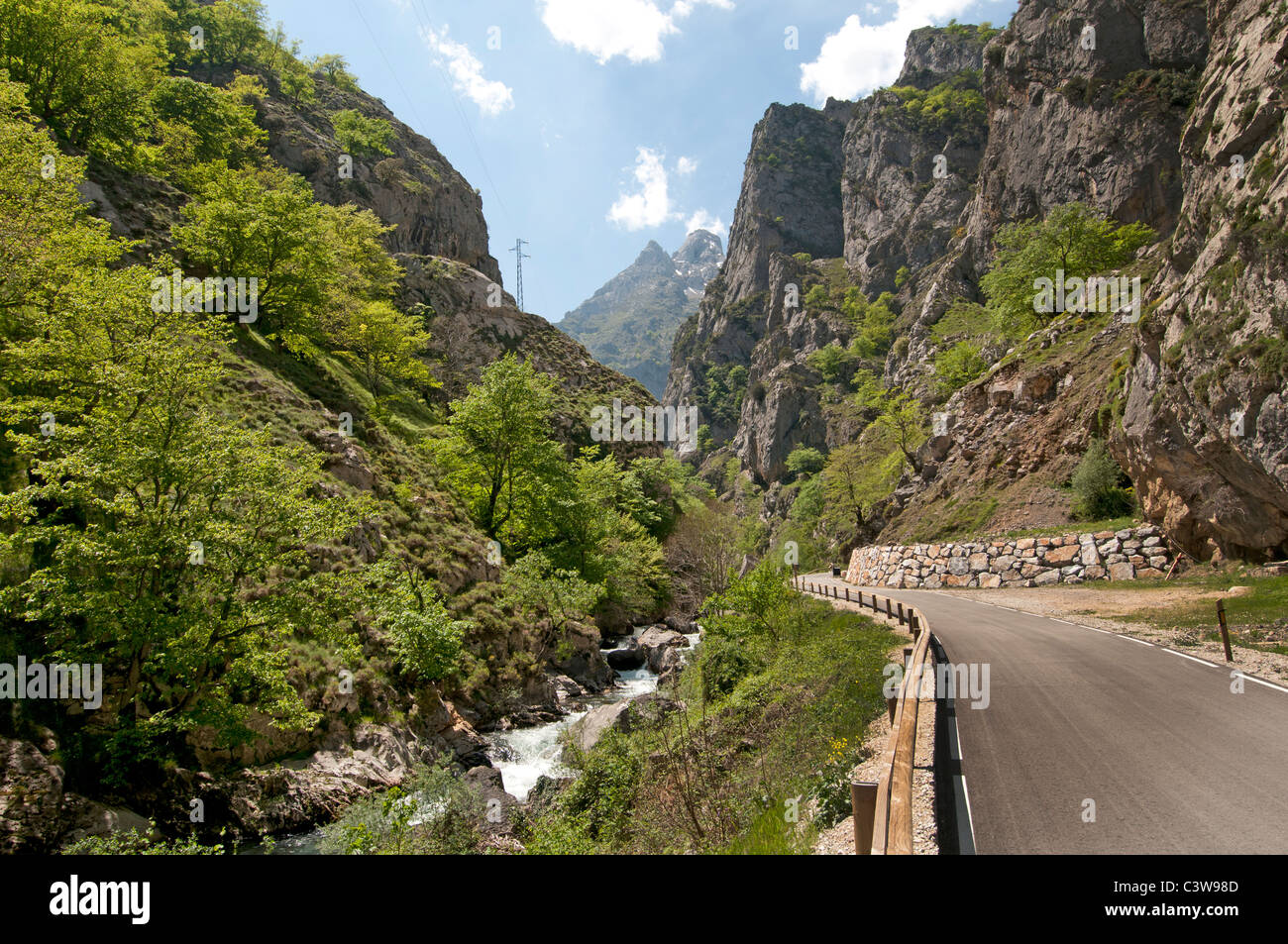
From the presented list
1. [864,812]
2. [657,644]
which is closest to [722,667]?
[864,812]

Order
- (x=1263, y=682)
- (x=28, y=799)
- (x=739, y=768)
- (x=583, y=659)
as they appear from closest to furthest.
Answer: (x=28, y=799)
(x=1263, y=682)
(x=739, y=768)
(x=583, y=659)

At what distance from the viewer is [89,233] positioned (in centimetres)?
1650

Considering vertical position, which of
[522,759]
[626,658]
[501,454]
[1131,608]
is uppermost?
[501,454]

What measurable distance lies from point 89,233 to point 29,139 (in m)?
5.33

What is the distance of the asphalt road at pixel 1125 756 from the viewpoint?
525 centimetres

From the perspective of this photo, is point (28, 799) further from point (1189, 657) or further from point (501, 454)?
point (501, 454)

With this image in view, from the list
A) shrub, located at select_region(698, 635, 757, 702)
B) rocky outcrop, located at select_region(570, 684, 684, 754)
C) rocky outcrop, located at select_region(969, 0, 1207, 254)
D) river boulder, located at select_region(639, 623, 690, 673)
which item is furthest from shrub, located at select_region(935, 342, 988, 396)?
rocky outcrop, located at select_region(570, 684, 684, 754)

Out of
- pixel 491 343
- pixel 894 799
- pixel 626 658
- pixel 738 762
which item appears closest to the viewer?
pixel 894 799

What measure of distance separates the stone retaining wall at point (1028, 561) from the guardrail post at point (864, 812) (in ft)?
72.9

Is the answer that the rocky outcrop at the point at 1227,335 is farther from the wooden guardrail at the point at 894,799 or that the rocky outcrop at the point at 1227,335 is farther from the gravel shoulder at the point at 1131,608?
the wooden guardrail at the point at 894,799

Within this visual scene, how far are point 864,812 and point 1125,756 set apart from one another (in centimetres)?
471

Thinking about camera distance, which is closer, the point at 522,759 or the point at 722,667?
the point at 522,759

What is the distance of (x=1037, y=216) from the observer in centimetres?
5862
